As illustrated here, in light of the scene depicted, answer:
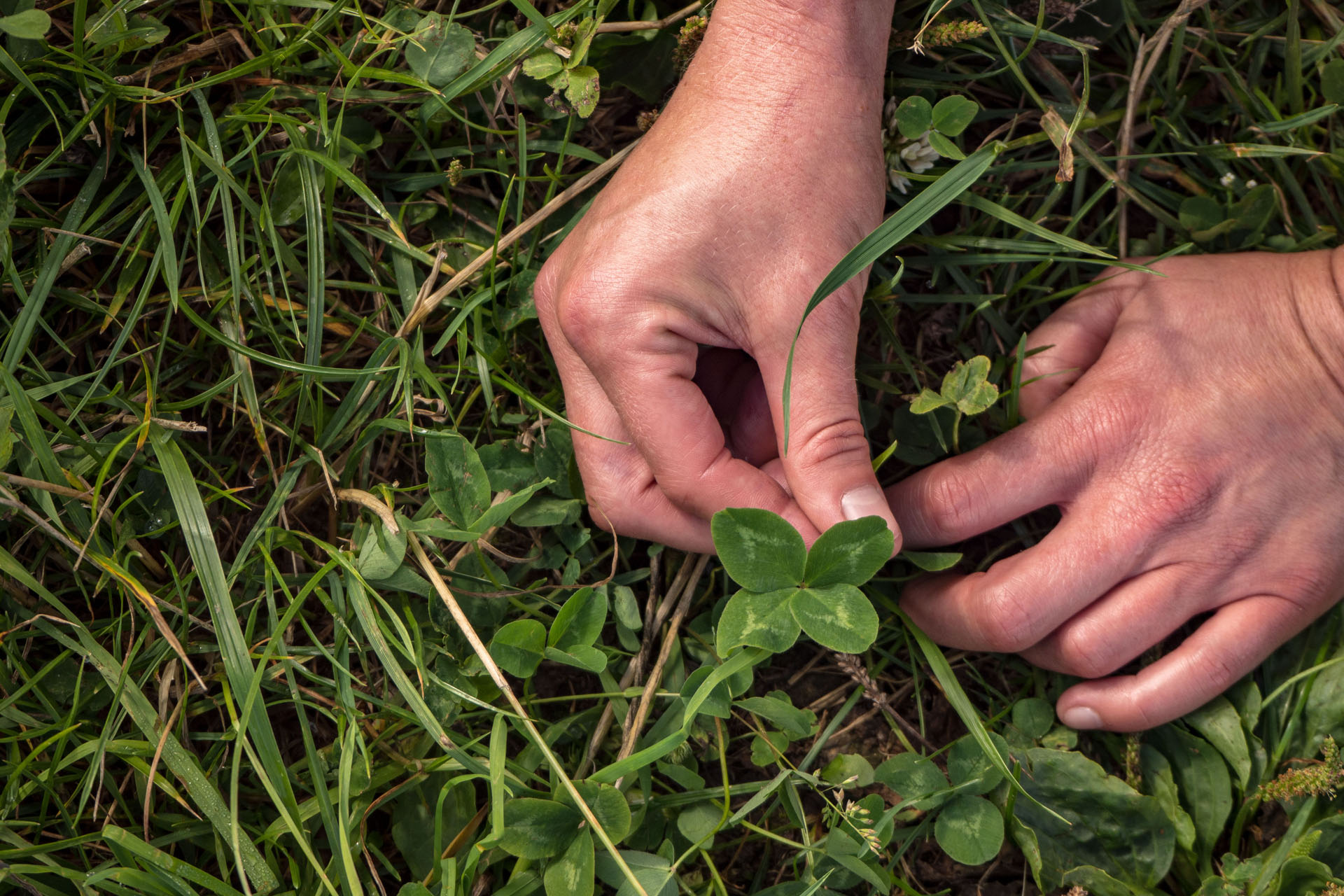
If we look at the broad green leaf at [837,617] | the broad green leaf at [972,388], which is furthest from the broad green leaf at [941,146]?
the broad green leaf at [837,617]

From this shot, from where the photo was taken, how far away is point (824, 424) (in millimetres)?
2039

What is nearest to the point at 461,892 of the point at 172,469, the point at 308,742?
the point at 308,742

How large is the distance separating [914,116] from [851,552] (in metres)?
1.14

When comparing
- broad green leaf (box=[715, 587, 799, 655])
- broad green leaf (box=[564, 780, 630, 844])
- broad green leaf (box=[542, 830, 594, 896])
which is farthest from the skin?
broad green leaf (box=[542, 830, 594, 896])

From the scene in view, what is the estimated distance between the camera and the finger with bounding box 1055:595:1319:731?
2432 mm

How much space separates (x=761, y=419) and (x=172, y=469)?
151 cm

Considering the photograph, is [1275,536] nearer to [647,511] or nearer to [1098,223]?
[1098,223]

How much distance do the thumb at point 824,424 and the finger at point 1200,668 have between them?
0.98m

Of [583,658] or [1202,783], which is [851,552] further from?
[1202,783]

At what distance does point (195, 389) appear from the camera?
2.53 m

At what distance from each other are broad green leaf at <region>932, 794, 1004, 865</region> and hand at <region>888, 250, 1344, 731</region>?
393 mm

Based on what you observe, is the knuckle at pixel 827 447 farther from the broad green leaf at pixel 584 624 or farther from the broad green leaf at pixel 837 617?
the broad green leaf at pixel 584 624

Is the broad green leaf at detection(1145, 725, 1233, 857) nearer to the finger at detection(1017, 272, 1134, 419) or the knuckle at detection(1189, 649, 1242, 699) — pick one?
the knuckle at detection(1189, 649, 1242, 699)

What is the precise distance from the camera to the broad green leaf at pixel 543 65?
2.28 m
